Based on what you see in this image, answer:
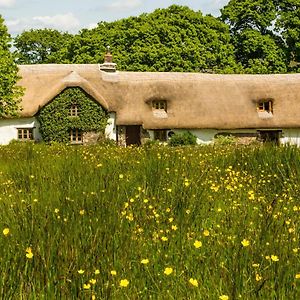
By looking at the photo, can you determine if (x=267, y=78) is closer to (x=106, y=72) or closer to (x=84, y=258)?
(x=106, y=72)

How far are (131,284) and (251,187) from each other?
140 inches

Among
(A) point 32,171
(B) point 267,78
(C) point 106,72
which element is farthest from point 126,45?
(A) point 32,171

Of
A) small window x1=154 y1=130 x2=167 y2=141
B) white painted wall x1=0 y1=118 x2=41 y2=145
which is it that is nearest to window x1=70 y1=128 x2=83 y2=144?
white painted wall x1=0 y1=118 x2=41 y2=145

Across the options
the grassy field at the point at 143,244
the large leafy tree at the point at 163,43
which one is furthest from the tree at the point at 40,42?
the grassy field at the point at 143,244

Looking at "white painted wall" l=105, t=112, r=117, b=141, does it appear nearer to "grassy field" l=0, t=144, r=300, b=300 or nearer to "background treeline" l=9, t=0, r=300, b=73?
"background treeline" l=9, t=0, r=300, b=73

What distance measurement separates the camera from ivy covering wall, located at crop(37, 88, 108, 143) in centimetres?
2892

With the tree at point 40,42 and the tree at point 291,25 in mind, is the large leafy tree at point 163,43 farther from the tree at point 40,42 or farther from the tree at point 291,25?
the tree at point 40,42

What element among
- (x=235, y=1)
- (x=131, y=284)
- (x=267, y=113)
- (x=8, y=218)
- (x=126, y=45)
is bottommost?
(x=131, y=284)

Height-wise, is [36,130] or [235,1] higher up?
[235,1]

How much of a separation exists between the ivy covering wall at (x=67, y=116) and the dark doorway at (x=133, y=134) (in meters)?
2.18

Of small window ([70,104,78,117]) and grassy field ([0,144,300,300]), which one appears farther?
small window ([70,104,78,117])

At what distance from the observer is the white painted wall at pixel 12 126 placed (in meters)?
29.8

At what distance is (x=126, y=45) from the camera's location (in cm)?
4009

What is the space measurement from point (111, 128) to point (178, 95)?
5047 millimetres
